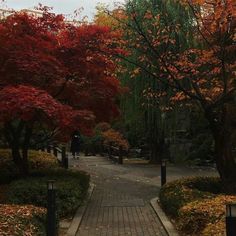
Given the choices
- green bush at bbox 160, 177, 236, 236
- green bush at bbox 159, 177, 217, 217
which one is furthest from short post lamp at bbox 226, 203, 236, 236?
green bush at bbox 159, 177, 217, 217

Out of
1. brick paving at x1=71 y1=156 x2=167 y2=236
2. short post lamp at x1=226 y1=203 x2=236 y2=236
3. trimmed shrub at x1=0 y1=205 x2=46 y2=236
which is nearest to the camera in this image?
short post lamp at x1=226 y1=203 x2=236 y2=236

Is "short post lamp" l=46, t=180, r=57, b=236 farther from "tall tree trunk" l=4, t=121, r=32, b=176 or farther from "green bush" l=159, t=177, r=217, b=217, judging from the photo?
"tall tree trunk" l=4, t=121, r=32, b=176

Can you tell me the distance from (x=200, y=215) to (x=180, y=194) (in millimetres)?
2113

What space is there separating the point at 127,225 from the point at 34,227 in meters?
2.76

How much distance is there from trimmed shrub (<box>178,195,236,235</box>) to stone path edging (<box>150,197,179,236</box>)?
0.19m

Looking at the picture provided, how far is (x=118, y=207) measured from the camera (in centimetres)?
1256

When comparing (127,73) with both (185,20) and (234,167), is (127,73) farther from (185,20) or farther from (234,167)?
(234,167)

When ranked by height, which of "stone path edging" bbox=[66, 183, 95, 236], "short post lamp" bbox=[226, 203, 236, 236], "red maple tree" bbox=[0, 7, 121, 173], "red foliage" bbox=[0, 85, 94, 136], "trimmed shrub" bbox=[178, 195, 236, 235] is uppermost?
"red maple tree" bbox=[0, 7, 121, 173]

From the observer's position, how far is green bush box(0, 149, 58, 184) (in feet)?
48.9

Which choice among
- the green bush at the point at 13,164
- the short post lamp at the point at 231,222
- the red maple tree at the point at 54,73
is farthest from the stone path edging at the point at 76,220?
the short post lamp at the point at 231,222

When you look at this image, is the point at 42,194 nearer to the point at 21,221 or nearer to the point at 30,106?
the point at 30,106

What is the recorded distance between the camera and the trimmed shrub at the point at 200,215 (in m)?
8.95

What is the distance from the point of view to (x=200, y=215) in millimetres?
9227

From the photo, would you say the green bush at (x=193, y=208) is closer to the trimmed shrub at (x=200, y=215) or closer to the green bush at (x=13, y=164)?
the trimmed shrub at (x=200, y=215)
